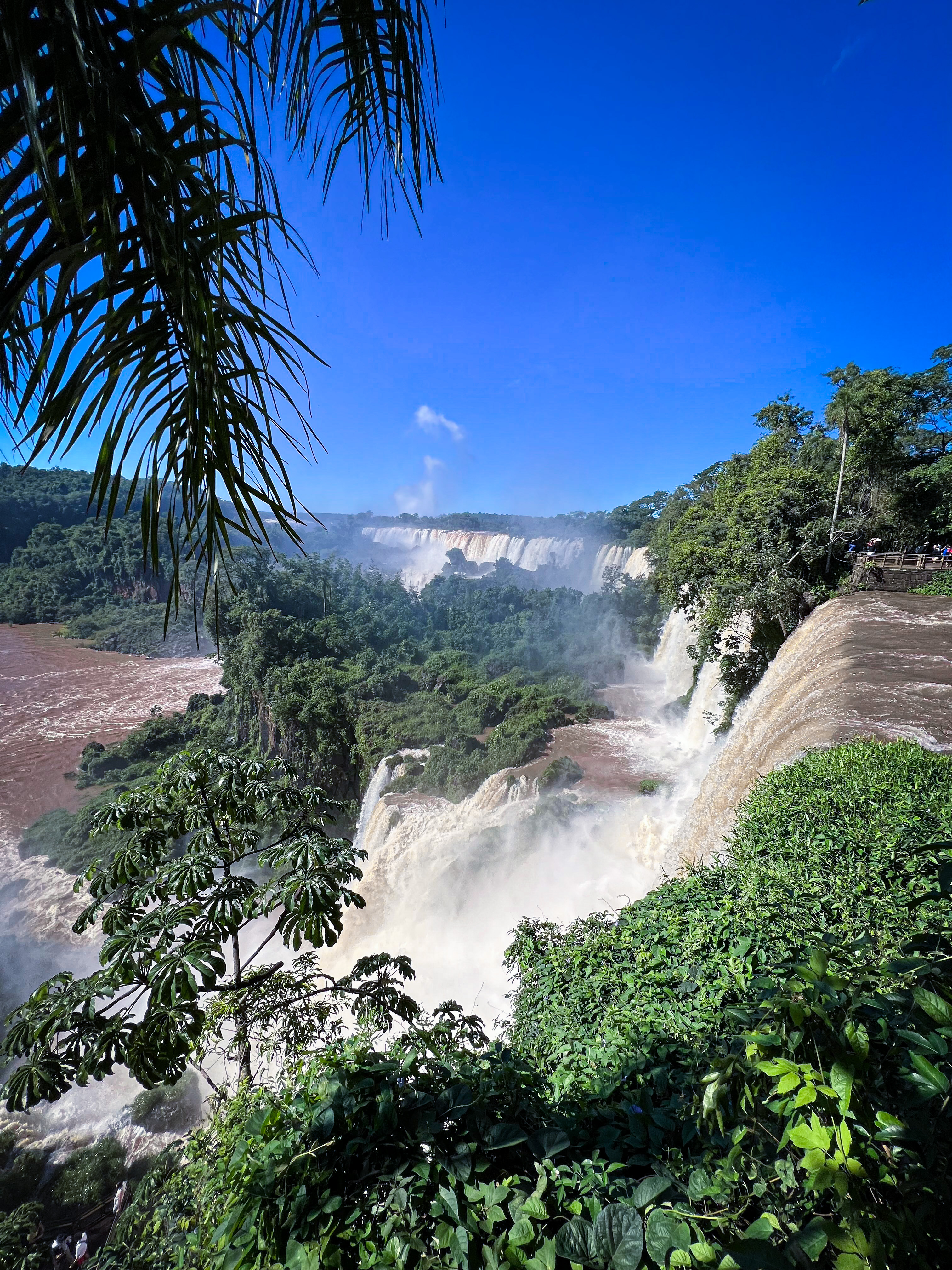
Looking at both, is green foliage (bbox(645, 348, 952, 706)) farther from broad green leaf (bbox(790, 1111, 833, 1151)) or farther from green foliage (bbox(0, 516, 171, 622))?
green foliage (bbox(0, 516, 171, 622))

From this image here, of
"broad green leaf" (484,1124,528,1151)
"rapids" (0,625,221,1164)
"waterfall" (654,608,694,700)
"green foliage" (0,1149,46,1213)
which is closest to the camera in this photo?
"broad green leaf" (484,1124,528,1151)

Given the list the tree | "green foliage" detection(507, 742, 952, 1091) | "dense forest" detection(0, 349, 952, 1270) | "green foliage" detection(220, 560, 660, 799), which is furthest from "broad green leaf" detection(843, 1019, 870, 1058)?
"green foliage" detection(220, 560, 660, 799)

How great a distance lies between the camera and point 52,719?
77.1 ft

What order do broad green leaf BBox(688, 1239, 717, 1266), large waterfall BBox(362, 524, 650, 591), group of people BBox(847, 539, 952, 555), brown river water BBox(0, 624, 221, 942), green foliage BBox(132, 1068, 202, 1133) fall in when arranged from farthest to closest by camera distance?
large waterfall BBox(362, 524, 650, 591)
brown river water BBox(0, 624, 221, 942)
group of people BBox(847, 539, 952, 555)
green foliage BBox(132, 1068, 202, 1133)
broad green leaf BBox(688, 1239, 717, 1266)

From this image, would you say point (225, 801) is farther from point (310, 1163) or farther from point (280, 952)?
point (280, 952)

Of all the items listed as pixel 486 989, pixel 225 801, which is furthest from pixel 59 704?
pixel 225 801

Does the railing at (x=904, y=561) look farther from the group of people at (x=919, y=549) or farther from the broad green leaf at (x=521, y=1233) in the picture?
the broad green leaf at (x=521, y=1233)

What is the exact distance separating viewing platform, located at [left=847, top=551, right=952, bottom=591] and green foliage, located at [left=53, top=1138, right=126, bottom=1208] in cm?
1734

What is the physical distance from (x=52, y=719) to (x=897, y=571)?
3119 centimetres

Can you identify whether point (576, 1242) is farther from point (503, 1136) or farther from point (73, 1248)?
point (73, 1248)

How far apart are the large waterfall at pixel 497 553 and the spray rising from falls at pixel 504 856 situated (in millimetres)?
18098

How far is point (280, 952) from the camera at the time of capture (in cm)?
1149

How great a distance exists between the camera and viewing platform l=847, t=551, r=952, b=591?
11812mm

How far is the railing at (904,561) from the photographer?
11.8 meters
